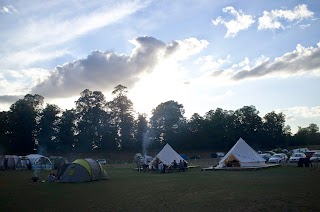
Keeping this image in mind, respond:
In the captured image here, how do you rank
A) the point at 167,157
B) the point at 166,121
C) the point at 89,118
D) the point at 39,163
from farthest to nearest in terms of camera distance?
1. the point at 166,121
2. the point at 89,118
3. the point at 39,163
4. the point at 167,157

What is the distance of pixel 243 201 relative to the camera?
13.3 meters

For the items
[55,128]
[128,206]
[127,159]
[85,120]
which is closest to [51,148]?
[55,128]

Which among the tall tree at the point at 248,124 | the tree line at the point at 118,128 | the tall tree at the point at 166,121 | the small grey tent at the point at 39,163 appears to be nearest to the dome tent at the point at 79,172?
the small grey tent at the point at 39,163

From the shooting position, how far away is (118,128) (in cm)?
8562

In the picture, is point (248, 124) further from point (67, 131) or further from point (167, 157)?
point (167, 157)

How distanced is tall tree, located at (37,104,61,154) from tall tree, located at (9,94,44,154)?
4.71ft

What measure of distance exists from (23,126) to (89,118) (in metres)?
15.8

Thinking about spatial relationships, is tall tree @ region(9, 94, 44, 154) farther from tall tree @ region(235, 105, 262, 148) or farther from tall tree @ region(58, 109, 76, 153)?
tall tree @ region(235, 105, 262, 148)

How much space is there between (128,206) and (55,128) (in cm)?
7388

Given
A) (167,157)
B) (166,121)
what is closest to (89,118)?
(166,121)

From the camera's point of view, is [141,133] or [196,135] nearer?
[141,133]

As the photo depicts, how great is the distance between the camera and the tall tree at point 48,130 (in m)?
79.2

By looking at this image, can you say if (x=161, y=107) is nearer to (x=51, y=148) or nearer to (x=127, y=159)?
(x=127, y=159)

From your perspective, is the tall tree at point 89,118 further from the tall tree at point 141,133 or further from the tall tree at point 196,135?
→ the tall tree at point 196,135
